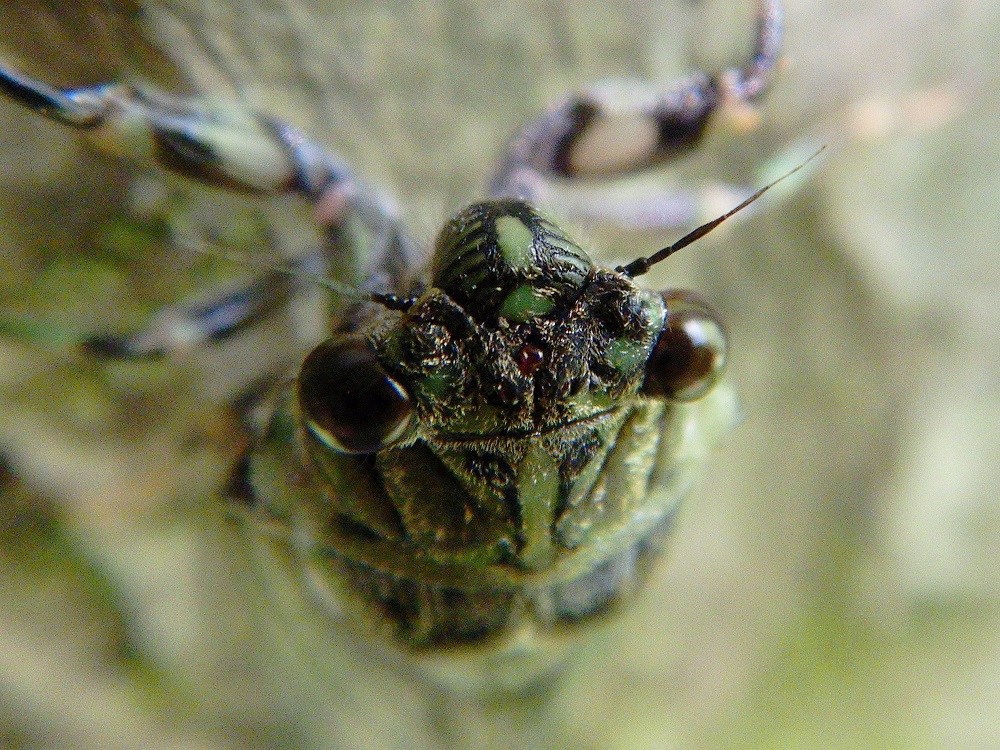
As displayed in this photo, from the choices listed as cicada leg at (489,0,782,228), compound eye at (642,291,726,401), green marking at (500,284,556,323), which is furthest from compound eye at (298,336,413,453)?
cicada leg at (489,0,782,228)

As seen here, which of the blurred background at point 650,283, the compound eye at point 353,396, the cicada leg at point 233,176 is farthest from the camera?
the blurred background at point 650,283

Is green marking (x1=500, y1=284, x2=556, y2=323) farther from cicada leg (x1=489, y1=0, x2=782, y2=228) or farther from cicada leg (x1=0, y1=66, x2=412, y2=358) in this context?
cicada leg (x1=489, y1=0, x2=782, y2=228)

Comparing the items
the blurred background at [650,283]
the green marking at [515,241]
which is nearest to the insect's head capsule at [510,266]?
the green marking at [515,241]

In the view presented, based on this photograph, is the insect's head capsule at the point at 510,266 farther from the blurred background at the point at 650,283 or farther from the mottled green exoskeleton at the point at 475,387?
the blurred background at the point at 650,283

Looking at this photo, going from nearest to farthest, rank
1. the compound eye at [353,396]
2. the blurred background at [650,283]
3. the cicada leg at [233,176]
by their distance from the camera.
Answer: the compound eye at [353,396], the cicada leg at [233,176], the blurred background at [650,283]

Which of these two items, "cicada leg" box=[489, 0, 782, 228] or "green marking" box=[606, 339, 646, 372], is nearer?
"green marking" box=[606, 339, 646, 372]

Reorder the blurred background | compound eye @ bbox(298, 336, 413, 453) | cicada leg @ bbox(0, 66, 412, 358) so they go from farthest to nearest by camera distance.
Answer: the blurred background, cicada leg @ bbox(0, 66, 412, 358), compound eye @ bbox(298, 336, 413, 453)

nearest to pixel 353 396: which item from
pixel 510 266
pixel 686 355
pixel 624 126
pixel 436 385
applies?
pixel 436 385
